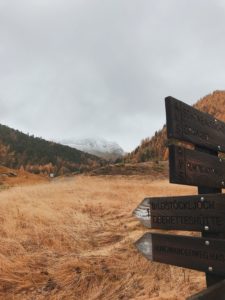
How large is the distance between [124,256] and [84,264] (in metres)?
0.79

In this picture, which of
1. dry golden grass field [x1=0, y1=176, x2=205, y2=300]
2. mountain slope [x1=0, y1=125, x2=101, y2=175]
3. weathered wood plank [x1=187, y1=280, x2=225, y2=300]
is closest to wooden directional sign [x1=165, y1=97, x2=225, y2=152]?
weathered wood plank [x1=187, y1=280, x2=225, y2=300]

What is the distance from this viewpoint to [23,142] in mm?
71438

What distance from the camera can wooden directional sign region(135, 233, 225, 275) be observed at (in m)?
2.77

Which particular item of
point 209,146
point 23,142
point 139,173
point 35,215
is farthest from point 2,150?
point 209,146

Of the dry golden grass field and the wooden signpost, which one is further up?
the wooden signpost

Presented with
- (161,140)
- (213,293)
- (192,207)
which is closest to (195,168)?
(192,207)

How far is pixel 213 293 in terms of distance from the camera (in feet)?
8.65

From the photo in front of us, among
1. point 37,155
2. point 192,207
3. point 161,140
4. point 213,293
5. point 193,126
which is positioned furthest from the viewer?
point 37,155

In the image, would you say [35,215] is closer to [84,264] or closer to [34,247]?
[34,247]

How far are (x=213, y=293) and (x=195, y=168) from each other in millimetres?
912

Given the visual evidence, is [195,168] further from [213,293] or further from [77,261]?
[77,261]

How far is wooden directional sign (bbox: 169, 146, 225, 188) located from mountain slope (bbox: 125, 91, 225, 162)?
2900cm

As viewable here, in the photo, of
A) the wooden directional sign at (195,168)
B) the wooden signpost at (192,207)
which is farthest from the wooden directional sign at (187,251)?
the wooden directional sign at (195,168)

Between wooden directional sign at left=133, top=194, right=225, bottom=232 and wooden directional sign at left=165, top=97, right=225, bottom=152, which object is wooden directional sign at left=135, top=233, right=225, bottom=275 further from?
wooden directional sign at left=165, top=97, right=225, bottom=152
